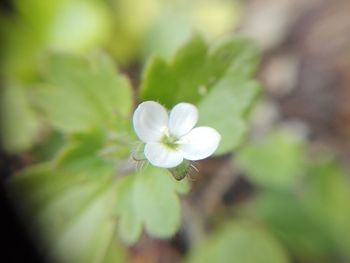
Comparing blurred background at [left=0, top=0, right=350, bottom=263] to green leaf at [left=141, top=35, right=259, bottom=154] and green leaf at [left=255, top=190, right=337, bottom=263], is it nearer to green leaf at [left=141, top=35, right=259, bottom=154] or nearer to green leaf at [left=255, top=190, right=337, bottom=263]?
green leaf at [left=255, top=190, right=337, bottom=263]

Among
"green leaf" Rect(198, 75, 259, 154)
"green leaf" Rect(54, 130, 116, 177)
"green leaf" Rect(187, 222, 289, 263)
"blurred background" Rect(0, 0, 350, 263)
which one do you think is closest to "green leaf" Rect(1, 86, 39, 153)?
"blurred background" Rect(0, 0, 350, 263)

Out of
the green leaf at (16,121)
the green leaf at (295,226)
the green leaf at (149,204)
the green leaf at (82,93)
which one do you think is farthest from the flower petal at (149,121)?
the green leaf at (295,226)

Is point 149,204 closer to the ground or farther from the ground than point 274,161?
closer to the ground

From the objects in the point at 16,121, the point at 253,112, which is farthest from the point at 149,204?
the point at 253,112

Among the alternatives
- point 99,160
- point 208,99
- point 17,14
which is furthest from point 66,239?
point 17,14

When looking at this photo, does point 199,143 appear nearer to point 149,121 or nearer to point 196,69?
point 149,121

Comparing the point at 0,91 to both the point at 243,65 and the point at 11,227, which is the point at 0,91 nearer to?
the point at 11,227

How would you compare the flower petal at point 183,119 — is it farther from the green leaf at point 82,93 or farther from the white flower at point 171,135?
the green leaf at point 82,93
